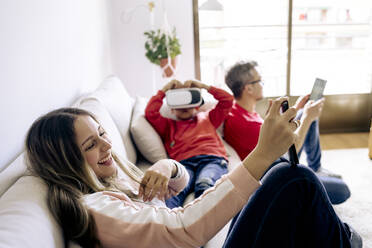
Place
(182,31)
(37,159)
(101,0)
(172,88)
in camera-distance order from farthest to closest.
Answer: (182,31)
(101,0)
(172,88)
(37,159)

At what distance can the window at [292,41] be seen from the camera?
3295 mm

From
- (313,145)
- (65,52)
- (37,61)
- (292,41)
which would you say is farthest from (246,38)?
(37,61)

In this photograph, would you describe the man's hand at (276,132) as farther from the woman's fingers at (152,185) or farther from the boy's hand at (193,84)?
the boy's hand at (193,84)

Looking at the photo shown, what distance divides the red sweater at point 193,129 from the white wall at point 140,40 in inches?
50.9

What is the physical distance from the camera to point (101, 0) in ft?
8.94

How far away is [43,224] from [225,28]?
297 centimetres

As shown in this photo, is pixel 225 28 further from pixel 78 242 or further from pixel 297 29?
pixel 78 242

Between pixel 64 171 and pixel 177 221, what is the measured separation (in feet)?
1.04

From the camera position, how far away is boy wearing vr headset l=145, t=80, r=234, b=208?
1.69 m

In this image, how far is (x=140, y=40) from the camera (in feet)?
10.3

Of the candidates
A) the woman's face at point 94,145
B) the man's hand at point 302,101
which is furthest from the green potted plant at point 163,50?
the woman's face at point 94,145

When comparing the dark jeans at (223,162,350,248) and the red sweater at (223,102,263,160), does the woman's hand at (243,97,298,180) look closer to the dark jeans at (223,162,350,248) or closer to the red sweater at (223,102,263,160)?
the dark jeans at (223,162,350,248)

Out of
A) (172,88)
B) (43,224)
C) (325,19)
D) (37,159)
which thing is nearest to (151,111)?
(172,88)

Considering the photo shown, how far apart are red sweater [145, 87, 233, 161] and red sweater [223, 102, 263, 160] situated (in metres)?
0.09
